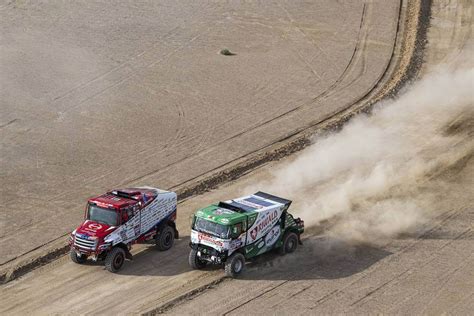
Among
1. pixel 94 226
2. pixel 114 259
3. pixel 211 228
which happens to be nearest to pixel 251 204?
pixel 211 228

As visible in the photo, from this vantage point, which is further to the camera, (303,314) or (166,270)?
(166,270)

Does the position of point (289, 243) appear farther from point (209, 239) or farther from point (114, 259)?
point (114, 259)

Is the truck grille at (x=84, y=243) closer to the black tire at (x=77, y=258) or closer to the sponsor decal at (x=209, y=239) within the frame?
the black tire at (x=77, y=258)

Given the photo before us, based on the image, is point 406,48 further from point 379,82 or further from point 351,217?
point 351,217

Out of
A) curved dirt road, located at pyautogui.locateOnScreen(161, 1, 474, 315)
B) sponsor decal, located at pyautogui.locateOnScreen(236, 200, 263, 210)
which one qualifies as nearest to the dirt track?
curved dirt road, located at pyautogui.locateOnScreen(161, 1, 474, 315)

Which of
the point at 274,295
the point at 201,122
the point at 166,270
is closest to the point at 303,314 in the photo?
the point at 274,295

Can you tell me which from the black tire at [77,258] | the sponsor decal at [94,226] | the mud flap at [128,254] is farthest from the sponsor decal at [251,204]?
the black tire at [77,258]
